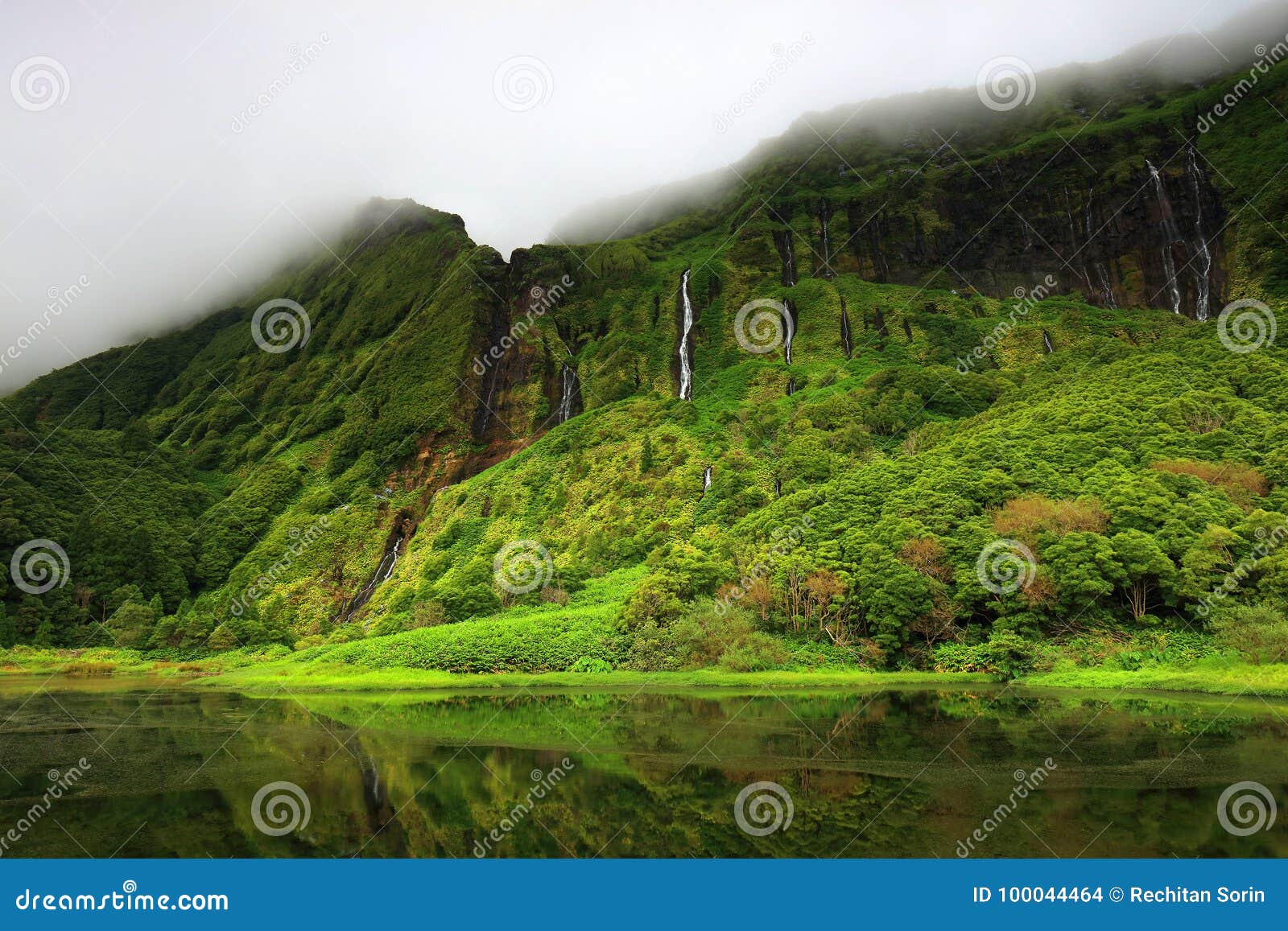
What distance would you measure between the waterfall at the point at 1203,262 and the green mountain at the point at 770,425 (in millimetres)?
378

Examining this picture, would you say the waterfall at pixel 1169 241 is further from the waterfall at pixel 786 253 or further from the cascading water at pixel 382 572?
the cascading water at pixel 382 572

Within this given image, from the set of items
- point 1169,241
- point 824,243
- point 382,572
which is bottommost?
point 382,572

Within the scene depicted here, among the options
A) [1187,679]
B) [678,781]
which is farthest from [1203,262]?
[678,781]

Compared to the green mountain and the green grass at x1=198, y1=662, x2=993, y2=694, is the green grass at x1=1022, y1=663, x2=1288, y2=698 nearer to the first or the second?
the green mountain

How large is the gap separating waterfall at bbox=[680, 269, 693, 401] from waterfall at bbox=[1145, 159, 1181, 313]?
62865 mm

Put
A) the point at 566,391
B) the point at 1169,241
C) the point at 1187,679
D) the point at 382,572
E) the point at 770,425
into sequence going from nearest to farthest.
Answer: the point at 1187,679
the point at 770,425
the point at 382,572
the point at 1169,241
the point at 566,391

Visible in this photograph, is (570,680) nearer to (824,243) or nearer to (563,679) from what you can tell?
(563,679)

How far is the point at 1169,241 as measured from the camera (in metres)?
95.1

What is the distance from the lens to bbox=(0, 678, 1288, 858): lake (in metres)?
13.0

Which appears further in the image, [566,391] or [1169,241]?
[566,391]

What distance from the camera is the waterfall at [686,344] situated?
328 feet

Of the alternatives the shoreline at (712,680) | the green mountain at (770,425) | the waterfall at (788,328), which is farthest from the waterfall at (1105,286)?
the shoreline at (712,680)

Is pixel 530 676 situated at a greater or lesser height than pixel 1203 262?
lesser

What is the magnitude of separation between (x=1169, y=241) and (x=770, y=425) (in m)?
63.6
